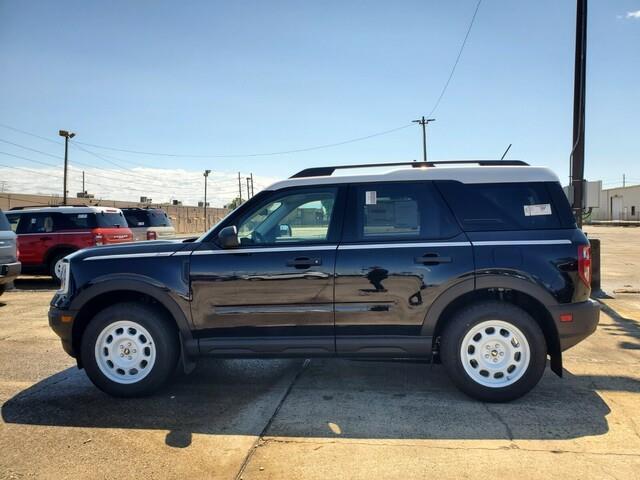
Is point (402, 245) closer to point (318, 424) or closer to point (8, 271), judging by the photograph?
point (318, 424)

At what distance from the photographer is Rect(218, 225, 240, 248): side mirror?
13.3 ft

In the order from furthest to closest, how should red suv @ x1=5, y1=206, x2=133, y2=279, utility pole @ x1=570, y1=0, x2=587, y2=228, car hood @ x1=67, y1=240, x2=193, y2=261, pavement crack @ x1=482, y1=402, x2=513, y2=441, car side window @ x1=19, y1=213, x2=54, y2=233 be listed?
car side window @ x1=19, y1=213, x2=54, y2=233 < red suv @ x1=5, y1=206, x2=133, y2=279 < utility pole @ x1=570, y1=0, x2=587, y2=228 < car hood @ x1=67, y1=240, x2=193, y2=261 < pavement crack @ x1=482, y1=402, x2=513, y2=441

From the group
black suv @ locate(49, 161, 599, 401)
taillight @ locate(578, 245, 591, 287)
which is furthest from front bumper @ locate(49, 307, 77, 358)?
taillight @ locate(578, 245, 591, 287)

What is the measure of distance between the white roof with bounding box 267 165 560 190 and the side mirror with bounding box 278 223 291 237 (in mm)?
341

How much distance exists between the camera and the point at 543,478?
292cm

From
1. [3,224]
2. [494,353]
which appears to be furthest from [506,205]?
[3,224]

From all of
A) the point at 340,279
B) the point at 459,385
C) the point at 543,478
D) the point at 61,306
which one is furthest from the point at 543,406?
the point at 61,306

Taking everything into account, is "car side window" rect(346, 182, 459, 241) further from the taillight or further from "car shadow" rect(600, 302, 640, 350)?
"car shadow" rect(600, 302, 640, 350)

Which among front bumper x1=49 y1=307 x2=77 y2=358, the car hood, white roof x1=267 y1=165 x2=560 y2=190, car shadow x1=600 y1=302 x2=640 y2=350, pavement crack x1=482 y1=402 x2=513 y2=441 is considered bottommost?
pavement crack x1=482 y1=402 x2=513 y2=441

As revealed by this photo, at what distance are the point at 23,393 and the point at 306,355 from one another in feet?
8.44

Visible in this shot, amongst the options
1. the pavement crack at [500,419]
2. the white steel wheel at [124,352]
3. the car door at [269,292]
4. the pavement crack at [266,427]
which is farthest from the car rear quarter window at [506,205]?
the white steel wheel at [124,352]

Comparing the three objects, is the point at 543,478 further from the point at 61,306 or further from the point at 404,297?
the point at 61,306

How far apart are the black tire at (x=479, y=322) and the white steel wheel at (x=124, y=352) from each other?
2.53m

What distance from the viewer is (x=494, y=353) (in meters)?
4.05
